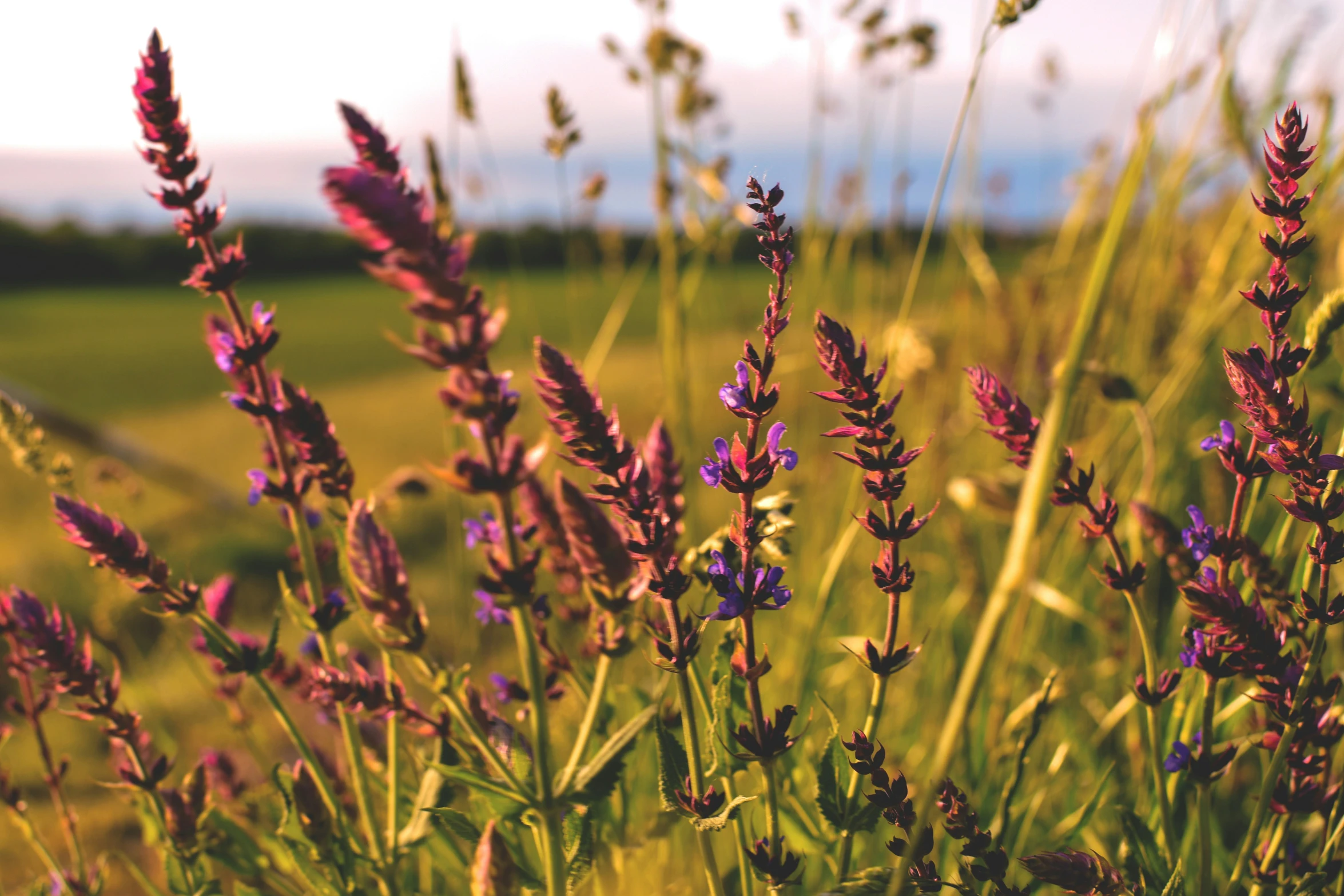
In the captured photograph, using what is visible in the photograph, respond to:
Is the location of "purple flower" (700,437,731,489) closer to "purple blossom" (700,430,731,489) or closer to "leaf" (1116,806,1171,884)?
"purple blossom" (700,430,731,489)

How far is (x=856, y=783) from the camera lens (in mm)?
708

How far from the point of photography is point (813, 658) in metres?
1.10

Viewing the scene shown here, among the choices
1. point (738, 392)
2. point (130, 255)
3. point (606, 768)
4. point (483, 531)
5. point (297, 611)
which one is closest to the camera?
point (738, 392)

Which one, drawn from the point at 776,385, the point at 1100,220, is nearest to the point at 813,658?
the point at 776,385

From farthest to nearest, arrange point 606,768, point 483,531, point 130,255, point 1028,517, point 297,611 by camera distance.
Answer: point 130,255
point 483,531
point 297,611
point 606,768
point 1028,517

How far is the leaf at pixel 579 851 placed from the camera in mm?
747

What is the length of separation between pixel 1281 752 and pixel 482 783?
65 cm

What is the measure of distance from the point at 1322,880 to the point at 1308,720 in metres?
0.13

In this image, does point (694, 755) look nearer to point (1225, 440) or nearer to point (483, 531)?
point (483, 531)

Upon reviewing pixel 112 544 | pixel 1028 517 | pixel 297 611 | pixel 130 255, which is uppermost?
pixel 1028 517

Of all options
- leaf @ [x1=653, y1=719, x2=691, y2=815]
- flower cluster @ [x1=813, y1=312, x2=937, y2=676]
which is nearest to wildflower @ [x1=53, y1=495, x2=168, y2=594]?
leaf @ [x1=653, y1=719, x2=691, y2=815]

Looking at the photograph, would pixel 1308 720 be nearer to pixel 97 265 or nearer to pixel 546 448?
pixel 546 448

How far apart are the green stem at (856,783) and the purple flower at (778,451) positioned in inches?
8.0

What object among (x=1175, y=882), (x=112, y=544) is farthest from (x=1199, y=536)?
(x=112, y=544)
